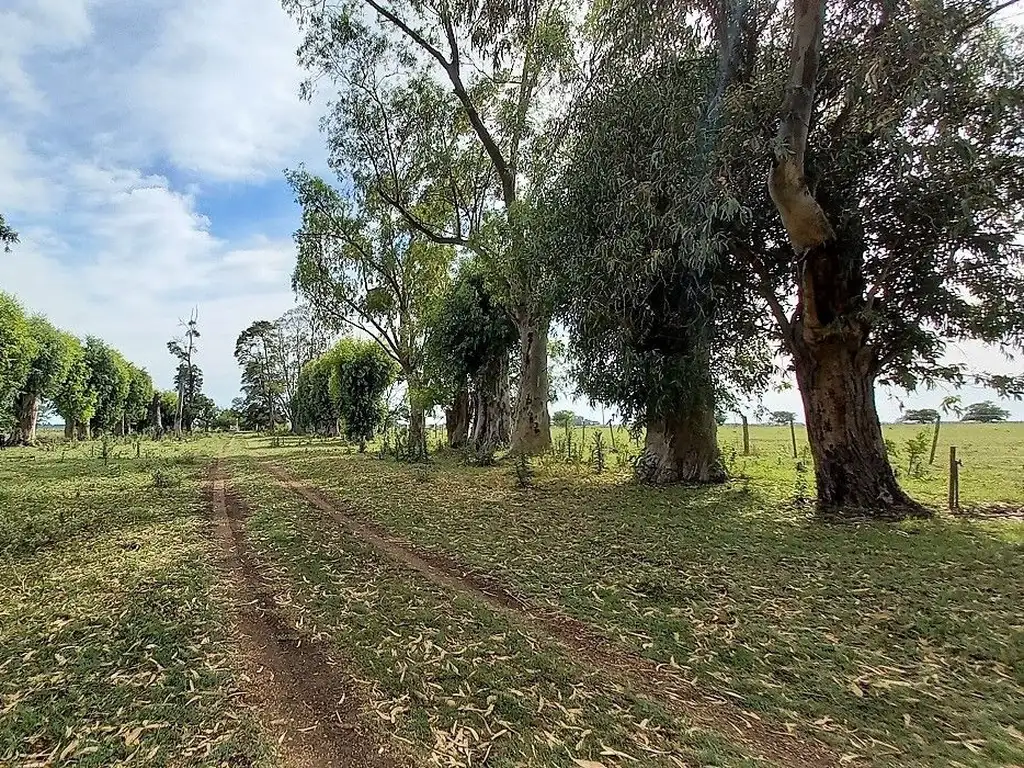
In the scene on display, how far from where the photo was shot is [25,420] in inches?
942

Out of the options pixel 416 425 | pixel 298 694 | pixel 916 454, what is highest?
pixel 416 425

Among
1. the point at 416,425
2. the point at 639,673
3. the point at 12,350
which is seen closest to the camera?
the point at 639,673

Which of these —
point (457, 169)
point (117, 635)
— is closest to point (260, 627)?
point (117, 635)

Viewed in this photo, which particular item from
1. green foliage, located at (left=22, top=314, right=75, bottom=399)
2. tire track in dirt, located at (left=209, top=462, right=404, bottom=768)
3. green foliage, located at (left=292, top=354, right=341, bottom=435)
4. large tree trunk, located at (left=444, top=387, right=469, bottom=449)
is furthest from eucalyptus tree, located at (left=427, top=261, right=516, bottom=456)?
green foliage, located at (left=22, top=314, right=75, bottom=399)

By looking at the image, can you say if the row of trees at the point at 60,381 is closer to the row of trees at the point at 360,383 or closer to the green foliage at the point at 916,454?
the row of trees at the point at 360,383

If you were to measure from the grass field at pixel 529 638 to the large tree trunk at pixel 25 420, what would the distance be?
844 inches

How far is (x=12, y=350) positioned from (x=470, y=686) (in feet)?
73.6

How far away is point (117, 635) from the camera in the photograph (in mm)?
3646

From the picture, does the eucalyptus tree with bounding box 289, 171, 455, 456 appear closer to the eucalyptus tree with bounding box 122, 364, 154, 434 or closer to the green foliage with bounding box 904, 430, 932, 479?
the green foliage with bounding box 904, 430, 932, 479

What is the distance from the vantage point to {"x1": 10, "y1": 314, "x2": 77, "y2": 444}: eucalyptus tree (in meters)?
21.8

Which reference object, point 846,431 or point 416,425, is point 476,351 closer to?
point 416,425

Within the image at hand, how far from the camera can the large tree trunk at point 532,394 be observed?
1357cm

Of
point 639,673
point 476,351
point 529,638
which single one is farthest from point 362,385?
point 639,673

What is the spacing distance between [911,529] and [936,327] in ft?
9.58
